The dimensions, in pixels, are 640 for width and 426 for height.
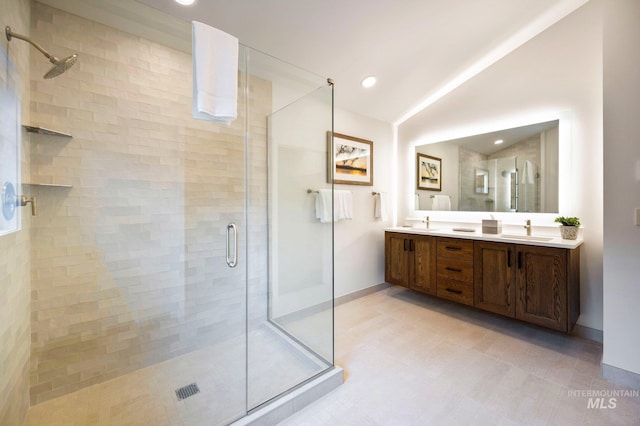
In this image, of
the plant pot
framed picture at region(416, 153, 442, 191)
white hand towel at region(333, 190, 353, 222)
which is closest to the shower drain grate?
white hand towel at region(333, 190, 353, 222)

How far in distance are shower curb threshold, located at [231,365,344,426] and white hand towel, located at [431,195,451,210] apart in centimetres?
252

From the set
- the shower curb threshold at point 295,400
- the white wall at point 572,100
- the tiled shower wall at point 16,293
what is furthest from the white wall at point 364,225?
the tiled shower wall at point 16,293

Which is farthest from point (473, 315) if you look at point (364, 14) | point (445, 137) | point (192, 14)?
point (192, 14)

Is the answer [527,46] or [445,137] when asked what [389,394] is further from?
[527,46]

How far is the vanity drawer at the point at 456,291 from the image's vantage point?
8.63 ft

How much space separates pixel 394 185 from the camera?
3729 millimetres

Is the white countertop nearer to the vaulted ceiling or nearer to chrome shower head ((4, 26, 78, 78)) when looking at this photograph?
the vaulted ceiling

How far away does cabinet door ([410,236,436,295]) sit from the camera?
9.58 ft

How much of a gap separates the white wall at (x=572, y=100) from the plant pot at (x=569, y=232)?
0.19 meters

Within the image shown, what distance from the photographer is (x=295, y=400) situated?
1.52m

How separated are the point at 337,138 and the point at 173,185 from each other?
1827 millimetres

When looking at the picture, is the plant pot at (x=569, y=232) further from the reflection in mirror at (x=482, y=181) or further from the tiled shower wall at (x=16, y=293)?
the tiled shower wall at (x=16, y=293)

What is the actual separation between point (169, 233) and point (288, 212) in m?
1.00

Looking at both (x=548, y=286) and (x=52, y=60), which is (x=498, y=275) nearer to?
(x=548, y=286)
